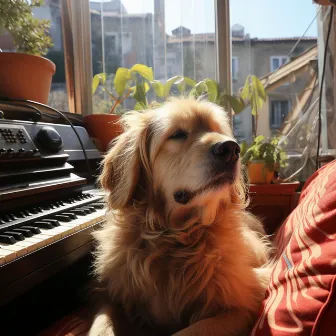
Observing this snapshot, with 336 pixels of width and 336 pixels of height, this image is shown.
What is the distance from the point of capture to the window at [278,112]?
2.54 meters

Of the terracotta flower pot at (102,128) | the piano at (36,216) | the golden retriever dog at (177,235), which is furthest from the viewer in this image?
the terracotta flower pot at (102,128)

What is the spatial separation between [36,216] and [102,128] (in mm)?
1096

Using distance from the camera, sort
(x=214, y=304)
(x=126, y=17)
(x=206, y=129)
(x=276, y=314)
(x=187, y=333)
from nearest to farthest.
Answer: (x=276, y=314)
(x=187, y=333)
(x=214, y=304)
(x=206, y=129)
(x=126, y=17)

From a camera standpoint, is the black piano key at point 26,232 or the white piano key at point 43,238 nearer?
the white piano key at point 43,238

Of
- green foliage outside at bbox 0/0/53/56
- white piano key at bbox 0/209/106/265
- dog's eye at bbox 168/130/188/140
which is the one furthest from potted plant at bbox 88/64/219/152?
white piano key at bbox 0/209/106/265

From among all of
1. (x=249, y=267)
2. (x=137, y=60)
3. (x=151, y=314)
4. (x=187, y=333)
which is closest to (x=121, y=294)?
(x=151, y=314)

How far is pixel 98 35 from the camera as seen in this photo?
2.48 meters

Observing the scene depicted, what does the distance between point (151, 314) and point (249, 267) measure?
0.35 metres

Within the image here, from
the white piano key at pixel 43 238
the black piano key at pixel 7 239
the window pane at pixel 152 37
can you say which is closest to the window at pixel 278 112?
the window pane at pixel 152 37

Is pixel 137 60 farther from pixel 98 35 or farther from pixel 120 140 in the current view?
pixel 120 140

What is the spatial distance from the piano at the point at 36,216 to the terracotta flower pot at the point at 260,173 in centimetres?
110

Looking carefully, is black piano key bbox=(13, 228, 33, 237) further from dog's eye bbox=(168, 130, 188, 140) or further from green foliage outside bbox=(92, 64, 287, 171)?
green foliage outside bbox=(92, 64, 287, 171)

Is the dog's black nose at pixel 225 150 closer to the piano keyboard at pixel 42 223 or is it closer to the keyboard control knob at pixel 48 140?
the piano keyboard at pixel 42 223

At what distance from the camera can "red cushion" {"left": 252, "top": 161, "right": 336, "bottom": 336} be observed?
587mm
